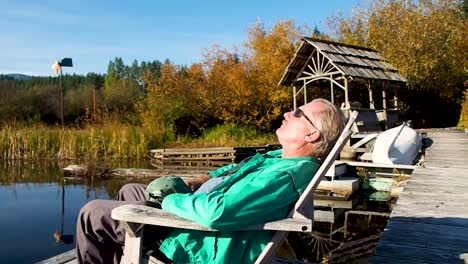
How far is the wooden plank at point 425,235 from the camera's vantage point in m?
3.75

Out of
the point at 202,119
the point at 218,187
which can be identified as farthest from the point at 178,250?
the point at 202,119

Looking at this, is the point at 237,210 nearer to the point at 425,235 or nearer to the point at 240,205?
the point at 240,205

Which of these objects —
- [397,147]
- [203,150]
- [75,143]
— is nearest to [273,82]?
[203,150]

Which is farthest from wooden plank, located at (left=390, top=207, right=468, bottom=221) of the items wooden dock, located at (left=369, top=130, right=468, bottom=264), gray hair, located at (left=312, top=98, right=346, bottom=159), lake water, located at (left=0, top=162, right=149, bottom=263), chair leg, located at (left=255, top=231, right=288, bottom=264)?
lake water, located at (left=0, top=162, right=149, bottom=263)

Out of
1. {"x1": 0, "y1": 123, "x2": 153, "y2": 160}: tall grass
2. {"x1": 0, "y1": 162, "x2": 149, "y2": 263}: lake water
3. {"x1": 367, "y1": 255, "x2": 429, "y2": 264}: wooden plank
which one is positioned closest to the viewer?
{"x1": 367, "y1": 255, "x2": 429, "y2": 264}: wooden plank

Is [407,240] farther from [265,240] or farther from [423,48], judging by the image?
[423,48]

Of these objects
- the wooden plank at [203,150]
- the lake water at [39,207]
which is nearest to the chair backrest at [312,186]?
the lake water at [39,207]

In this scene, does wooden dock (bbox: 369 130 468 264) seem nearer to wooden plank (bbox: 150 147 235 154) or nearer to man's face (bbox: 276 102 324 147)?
man's face (bbox: 276 102 324 147)

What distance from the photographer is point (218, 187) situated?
229 cm

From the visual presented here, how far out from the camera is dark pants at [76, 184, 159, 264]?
228 cm

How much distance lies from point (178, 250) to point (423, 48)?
2121cm

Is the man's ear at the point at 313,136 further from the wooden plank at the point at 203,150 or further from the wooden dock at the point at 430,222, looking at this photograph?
the wooden plank at the point at 203,150

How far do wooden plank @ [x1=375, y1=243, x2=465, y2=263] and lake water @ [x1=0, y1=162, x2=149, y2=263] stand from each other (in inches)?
169

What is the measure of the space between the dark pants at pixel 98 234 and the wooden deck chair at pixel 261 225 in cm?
14
